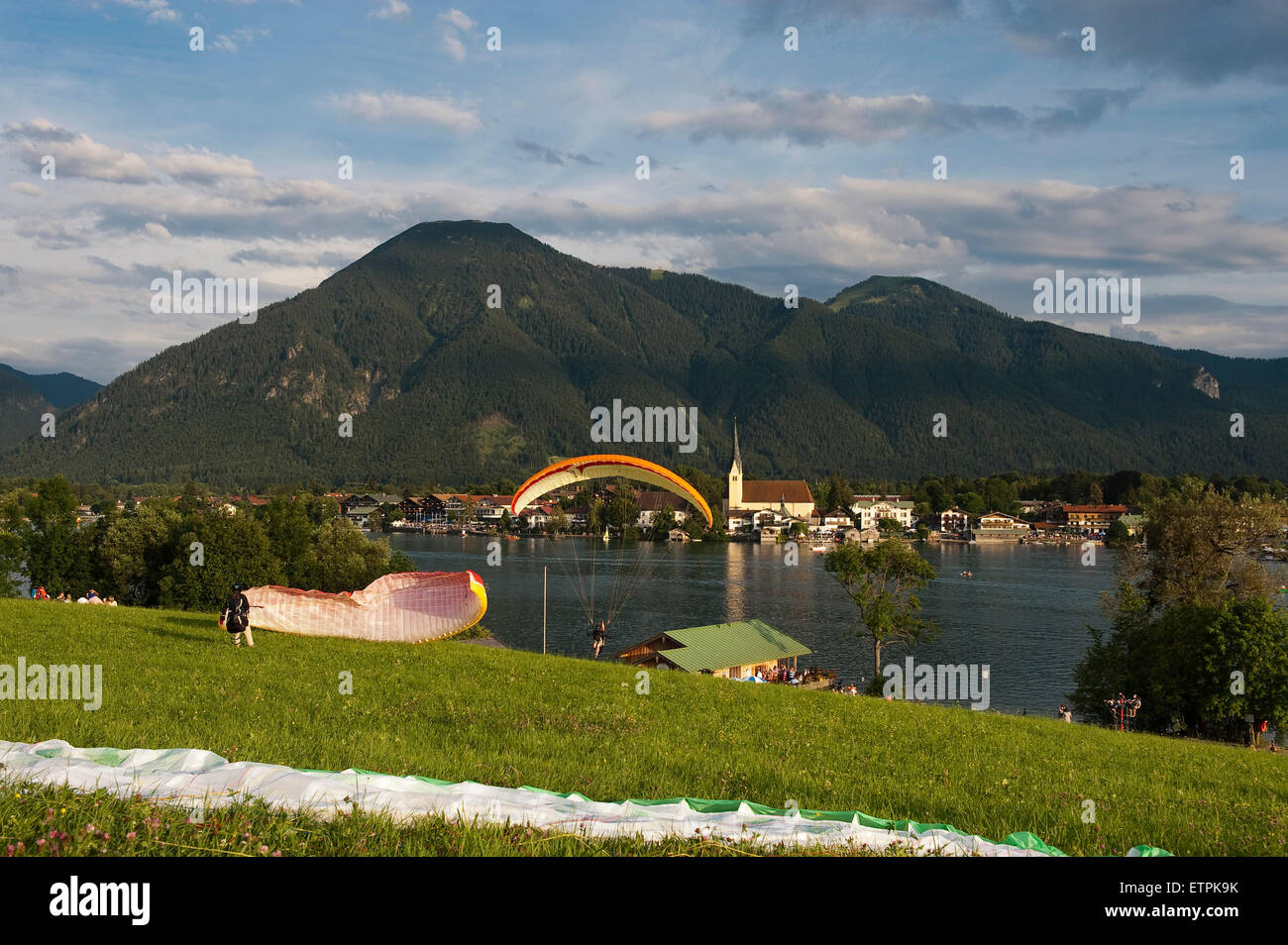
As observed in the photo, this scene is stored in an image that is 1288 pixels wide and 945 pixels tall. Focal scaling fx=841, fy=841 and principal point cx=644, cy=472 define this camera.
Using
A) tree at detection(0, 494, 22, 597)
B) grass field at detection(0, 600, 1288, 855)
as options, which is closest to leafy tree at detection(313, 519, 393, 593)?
tree at detection(0, 494, 22, 597)

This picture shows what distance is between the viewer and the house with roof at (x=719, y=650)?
39.9 meters

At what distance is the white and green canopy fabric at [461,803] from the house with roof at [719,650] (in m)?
32.7

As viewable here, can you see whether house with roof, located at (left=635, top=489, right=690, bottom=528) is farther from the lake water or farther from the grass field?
the grass field

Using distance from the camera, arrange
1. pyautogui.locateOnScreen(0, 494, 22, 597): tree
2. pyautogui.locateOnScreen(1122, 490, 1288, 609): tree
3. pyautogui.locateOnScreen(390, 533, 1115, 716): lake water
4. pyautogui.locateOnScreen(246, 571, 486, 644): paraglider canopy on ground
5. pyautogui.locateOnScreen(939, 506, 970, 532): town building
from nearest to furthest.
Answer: pyautogui.locateOnScreen(246, 571, 486, 644): paraglider canopy on ground
pyautogui.locateOnScreen(1122, 490, 1288, 609): tree
pyautogui.locateOnScreen(0, 494, 22, 597): tree
pyautogui.locateOnScreen(390, 533, 1115, 716): lake water
pyautogui.locateOnScreen(939, 506, 970, 532): town building

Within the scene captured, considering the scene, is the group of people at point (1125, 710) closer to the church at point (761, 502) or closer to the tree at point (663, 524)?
the tree at point (663, 524)

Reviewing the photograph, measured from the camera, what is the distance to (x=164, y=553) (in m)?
48.4

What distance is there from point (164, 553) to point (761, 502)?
153660mm

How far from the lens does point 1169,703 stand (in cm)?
2942

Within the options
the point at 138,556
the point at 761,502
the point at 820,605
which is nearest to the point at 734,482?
the point at 761,502

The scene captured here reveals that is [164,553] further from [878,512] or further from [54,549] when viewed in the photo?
[878,512]

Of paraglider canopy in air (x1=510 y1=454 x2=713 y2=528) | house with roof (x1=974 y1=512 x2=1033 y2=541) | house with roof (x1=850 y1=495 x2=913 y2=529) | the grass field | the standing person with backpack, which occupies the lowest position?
house with roof (x1=974 y1=512 x2=1033 y2=541)

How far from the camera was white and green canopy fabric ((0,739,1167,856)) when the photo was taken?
5.30 meters

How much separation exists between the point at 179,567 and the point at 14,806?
46.7 metres

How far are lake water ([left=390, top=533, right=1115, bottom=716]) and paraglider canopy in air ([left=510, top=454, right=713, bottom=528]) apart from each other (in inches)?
911
